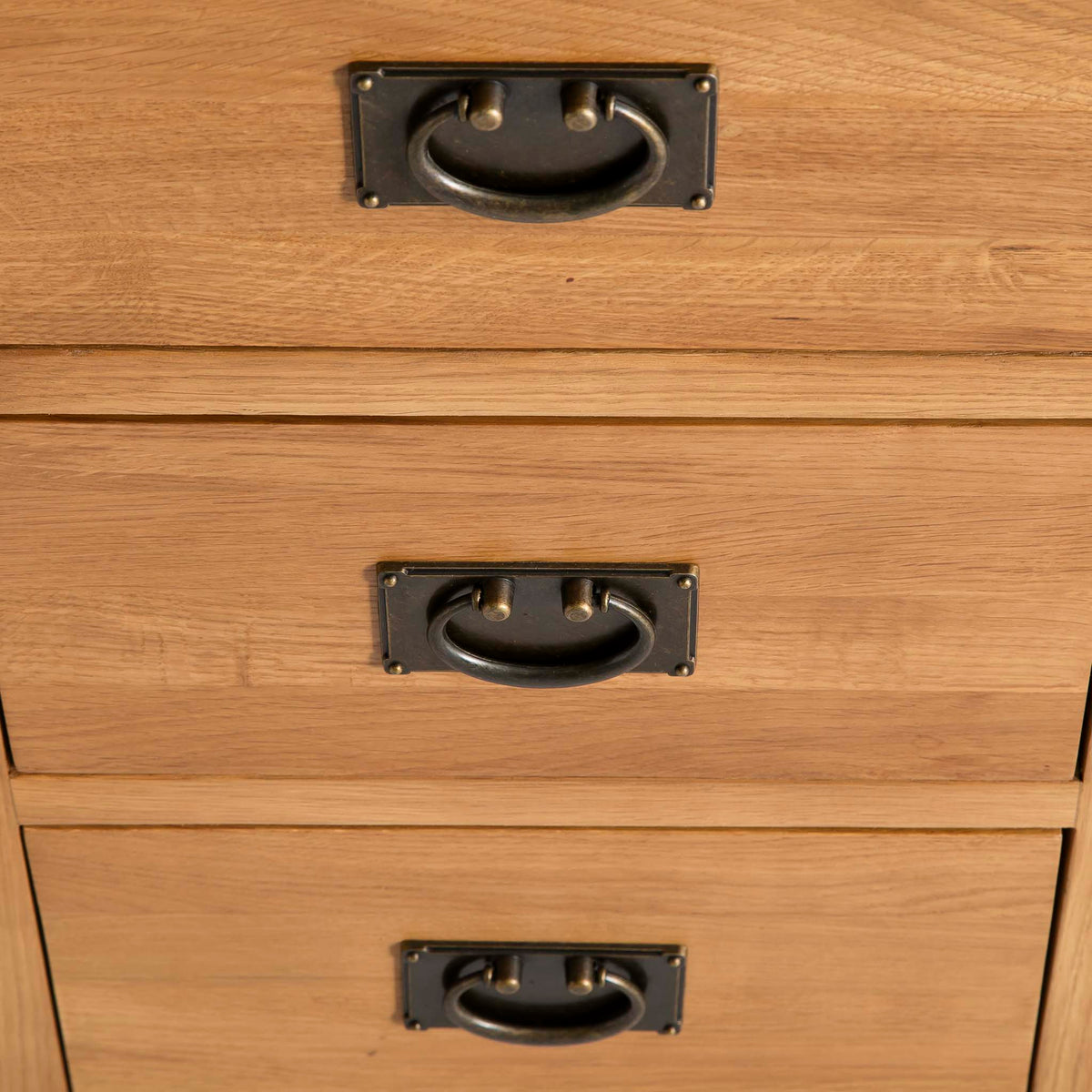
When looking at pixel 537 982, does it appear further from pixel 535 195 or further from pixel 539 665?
pixel 535 195

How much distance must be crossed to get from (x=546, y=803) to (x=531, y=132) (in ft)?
0.84

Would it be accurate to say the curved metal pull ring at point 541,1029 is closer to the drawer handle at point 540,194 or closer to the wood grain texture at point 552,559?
the wood grain texture at point 552,559

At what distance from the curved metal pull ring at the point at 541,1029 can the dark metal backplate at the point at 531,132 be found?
1.04 ft

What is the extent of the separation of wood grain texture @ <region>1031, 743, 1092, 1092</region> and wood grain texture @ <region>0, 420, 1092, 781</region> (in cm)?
4

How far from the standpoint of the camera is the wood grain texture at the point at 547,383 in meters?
0.41

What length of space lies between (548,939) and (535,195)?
12.1 inches

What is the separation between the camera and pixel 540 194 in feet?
1.27

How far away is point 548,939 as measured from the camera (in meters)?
0.53

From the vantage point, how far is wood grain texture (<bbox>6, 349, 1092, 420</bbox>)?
41 centimetres

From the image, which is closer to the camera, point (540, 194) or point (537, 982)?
point (540, 194)

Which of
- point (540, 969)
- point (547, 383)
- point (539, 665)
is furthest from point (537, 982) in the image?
point (547, 383)

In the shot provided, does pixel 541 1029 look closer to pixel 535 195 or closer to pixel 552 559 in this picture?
pixel 552 559

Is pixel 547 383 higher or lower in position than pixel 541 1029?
higher

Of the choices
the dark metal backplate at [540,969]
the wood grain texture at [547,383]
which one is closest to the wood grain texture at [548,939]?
the dark metal backplate at [540,969]
